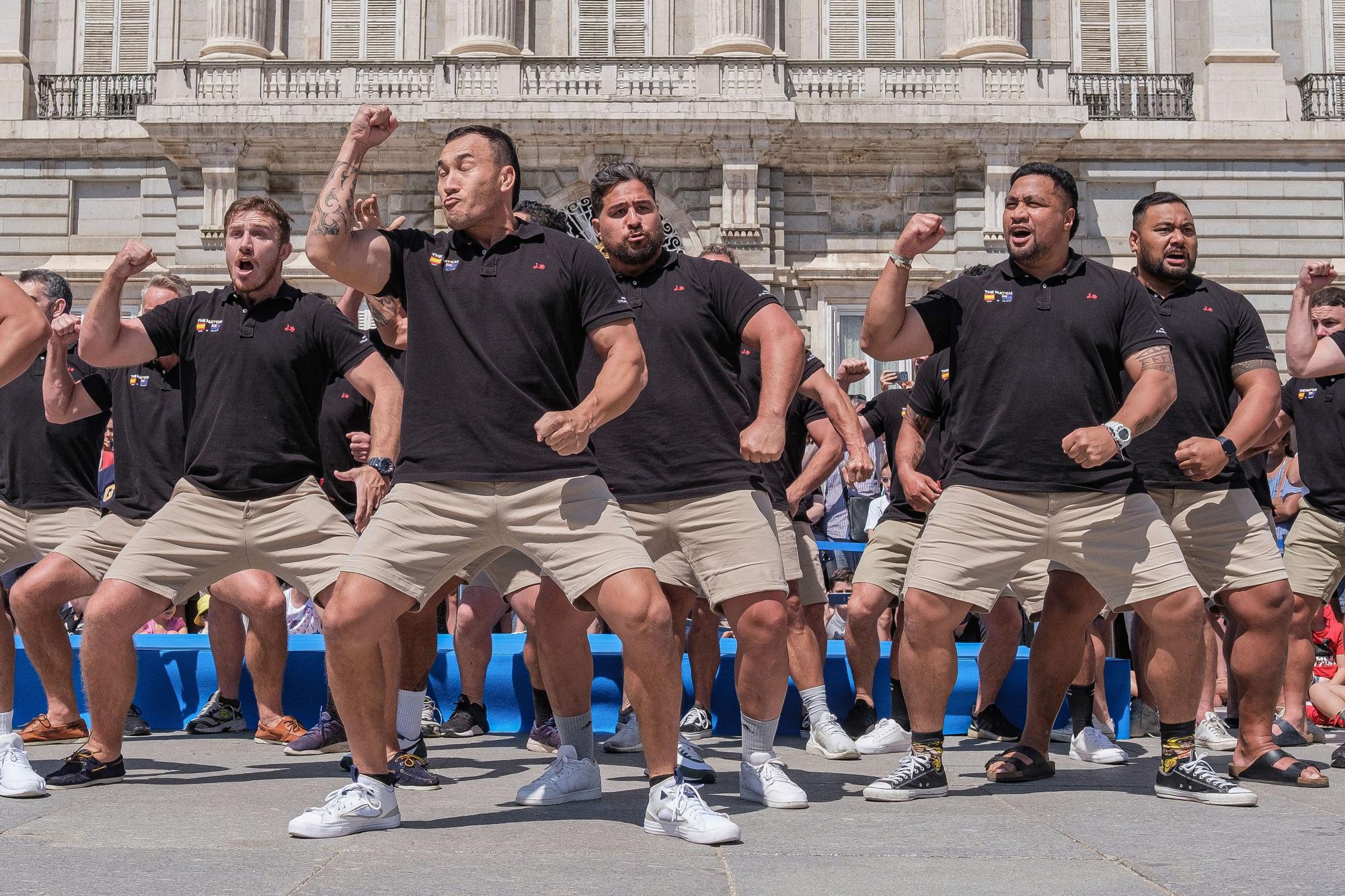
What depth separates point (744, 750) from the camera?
226 inches

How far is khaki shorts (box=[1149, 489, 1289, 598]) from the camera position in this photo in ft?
20.4

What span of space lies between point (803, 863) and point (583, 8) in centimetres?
2311

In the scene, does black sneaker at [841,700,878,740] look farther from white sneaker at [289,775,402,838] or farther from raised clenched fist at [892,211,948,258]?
white sneaker at [289,775,402,838]

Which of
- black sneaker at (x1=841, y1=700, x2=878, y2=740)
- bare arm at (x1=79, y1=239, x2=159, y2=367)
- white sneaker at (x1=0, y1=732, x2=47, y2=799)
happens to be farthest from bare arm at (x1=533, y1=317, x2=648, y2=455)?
black sneaker at (x1=841, y1=700, x2=878, y2=740)

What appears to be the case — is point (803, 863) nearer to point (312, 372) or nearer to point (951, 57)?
point (312, 372)

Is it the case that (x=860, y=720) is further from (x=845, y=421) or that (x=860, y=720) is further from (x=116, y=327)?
(x=116, y=327)

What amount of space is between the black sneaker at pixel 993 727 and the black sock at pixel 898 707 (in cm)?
36

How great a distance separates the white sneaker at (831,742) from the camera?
7.00m

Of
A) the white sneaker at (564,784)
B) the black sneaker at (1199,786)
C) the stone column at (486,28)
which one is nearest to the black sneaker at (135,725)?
Result: the white sneaker at (564,784)

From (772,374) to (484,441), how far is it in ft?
3.91

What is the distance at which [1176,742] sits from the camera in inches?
225

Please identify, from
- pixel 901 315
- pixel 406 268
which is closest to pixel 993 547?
pixel 901 315

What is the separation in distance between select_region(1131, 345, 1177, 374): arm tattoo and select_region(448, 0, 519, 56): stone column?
19480 mm

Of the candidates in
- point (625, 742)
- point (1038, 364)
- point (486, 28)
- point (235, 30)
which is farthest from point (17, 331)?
point (235, 30)
